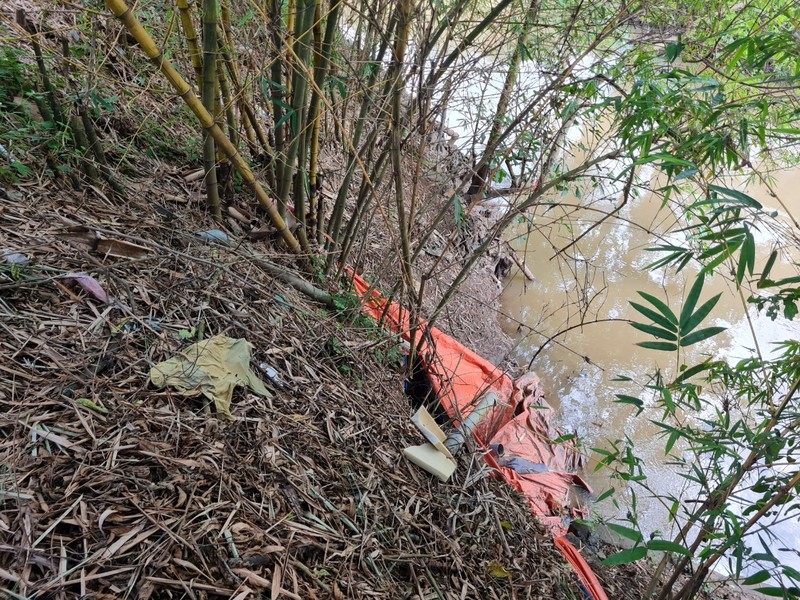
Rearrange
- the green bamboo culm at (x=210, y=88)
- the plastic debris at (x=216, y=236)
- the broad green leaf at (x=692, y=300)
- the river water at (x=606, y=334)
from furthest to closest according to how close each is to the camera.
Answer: the river water at (x=606, y=334), the plastic debris at (x=216, y=236), the green bamboo culm at (x=210, y=88), the broad green leaf at (x=692, y=300)

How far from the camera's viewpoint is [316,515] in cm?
137

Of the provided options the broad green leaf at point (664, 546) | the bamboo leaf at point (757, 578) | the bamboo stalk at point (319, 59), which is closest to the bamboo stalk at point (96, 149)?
the bamboo stalk at point (319, 59)

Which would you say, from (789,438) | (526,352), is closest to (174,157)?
(789,438)

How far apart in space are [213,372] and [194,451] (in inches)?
9.9

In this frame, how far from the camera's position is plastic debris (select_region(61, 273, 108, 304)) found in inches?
58.4

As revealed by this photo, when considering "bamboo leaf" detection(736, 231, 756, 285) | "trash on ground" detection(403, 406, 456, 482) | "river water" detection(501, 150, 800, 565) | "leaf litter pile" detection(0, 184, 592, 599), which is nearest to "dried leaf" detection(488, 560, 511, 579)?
"leaf litter pile" detection(0, 184, 592, 599)

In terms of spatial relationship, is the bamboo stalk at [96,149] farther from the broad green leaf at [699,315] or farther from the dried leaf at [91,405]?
the broad green leaf at [699,315]

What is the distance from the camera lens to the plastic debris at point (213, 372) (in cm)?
141

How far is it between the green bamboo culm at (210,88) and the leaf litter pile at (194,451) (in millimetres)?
104

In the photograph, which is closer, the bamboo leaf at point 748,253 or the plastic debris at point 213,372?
the bamboo leaf at point 748,253

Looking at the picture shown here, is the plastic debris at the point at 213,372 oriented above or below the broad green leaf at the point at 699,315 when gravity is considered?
below

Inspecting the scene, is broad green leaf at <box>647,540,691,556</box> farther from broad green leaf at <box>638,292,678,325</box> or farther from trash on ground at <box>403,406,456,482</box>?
trash on ground at <box>403,406,456,482</box>

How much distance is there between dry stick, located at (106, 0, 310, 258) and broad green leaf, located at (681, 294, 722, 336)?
1.48m

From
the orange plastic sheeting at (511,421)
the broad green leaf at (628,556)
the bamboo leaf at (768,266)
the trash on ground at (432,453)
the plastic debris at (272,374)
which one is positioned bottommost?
the orange plastic sheeting at (511,421)
